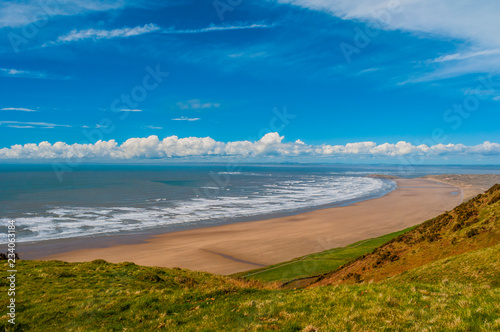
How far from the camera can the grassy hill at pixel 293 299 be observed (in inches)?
287

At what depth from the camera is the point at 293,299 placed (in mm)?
9844

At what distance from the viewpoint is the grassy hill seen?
23.9 feet

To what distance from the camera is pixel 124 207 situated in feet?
205

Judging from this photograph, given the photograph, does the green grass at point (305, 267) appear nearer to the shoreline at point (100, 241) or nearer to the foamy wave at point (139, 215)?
the shoreline at point (100, 241)

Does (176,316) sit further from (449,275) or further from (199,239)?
(199,239)

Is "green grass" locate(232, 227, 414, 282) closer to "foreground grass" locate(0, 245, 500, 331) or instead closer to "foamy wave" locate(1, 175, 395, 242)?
"foreground grass" locate(0, 245, 500, 331)

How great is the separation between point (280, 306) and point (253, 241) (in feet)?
97.9

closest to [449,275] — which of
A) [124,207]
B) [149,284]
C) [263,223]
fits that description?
[149,284]

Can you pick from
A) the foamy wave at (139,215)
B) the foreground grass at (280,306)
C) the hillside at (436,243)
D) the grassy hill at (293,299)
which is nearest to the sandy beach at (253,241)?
the foamy wave at (139,215)

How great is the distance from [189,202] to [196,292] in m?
61.4

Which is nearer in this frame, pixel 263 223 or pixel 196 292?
pixel 196 292

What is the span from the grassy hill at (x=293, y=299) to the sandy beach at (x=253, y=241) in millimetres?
14595

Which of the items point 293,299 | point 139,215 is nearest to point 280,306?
point 293,299

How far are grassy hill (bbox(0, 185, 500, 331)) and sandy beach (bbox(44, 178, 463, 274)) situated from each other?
575 inches
